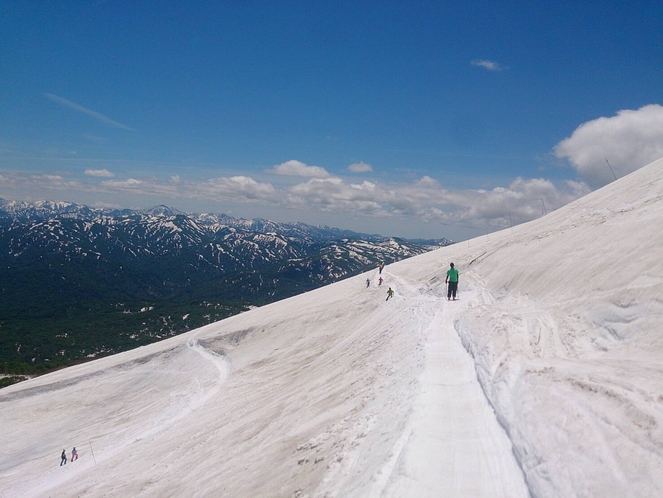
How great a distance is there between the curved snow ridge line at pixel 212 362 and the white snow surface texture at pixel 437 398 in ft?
1.14

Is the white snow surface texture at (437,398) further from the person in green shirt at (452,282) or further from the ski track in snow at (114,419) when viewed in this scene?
the person in green shirt at (452,282)

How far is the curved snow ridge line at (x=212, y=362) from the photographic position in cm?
2974

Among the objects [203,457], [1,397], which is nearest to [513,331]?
[203,457]

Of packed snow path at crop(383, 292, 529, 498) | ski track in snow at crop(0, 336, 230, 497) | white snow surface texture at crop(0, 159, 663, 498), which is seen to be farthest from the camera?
ski track in snow at crop(0, 336, 230, 497)

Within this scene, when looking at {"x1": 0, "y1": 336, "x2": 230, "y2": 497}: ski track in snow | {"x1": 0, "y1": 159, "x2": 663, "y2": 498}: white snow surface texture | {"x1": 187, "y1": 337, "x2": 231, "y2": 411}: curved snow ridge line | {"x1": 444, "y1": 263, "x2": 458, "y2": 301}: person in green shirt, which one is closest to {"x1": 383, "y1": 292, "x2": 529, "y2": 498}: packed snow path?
{"x1": 0, "y1": 159, "x2": 663, "y2": 498}: white snow surface texture

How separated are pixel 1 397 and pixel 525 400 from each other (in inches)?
2318

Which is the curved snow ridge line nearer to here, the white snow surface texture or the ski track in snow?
the ski track in snow

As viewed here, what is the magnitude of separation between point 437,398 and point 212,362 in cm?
3113

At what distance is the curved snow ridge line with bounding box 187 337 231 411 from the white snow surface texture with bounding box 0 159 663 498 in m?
0.35

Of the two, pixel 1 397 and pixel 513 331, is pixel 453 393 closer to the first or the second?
pixel 513 331

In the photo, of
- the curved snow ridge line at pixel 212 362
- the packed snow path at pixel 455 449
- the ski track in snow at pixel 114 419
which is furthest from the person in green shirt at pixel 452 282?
the ski track in snow at pixel 114 419

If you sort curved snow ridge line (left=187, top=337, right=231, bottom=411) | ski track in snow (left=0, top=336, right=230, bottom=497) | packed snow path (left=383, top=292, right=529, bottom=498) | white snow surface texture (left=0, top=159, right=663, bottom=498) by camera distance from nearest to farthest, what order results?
packed snow path (left=383, top=292, right=529, bottom=498) → white snow surface texture (left=0, top=159, right=663, bottom=498) → ski track in snow (left=0, top=336, right=230, bottom=497) → curved snow ridge line (left=187, top=337, right=231, bottom=411)

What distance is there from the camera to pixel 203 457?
54.2ft

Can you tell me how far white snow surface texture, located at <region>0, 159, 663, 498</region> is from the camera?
7.63 m
